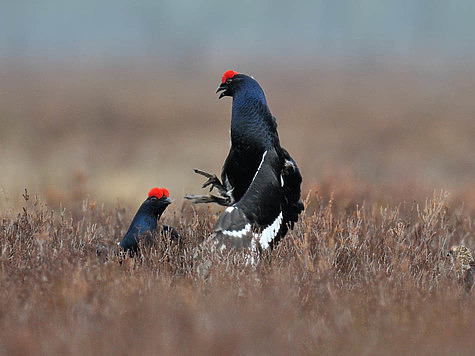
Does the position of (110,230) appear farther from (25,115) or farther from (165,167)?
(25,115)

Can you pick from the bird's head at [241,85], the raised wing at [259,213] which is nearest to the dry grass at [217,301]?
the raised wing at [259,213]

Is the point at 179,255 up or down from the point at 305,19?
down

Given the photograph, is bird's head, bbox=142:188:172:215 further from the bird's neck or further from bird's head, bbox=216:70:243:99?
bird's head, bbox=216:70:243:99

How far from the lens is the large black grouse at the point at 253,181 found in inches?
223

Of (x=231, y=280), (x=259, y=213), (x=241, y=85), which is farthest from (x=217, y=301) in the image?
(x=241, y=85)

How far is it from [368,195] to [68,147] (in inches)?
461

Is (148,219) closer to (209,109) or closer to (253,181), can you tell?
(253,181)

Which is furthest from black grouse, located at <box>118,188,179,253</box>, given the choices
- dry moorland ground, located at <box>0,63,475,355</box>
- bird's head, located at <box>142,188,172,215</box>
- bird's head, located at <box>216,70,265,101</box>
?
bird's head, located at <box>216,70,265,101</box>

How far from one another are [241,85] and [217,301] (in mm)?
2676

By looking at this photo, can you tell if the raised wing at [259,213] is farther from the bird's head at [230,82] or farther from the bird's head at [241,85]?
the bird's head at [230,82]

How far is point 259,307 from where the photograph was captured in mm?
4086

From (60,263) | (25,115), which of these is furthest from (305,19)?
(60,263)

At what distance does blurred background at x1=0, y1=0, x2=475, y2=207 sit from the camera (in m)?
15.8

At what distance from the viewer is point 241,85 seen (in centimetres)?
644
